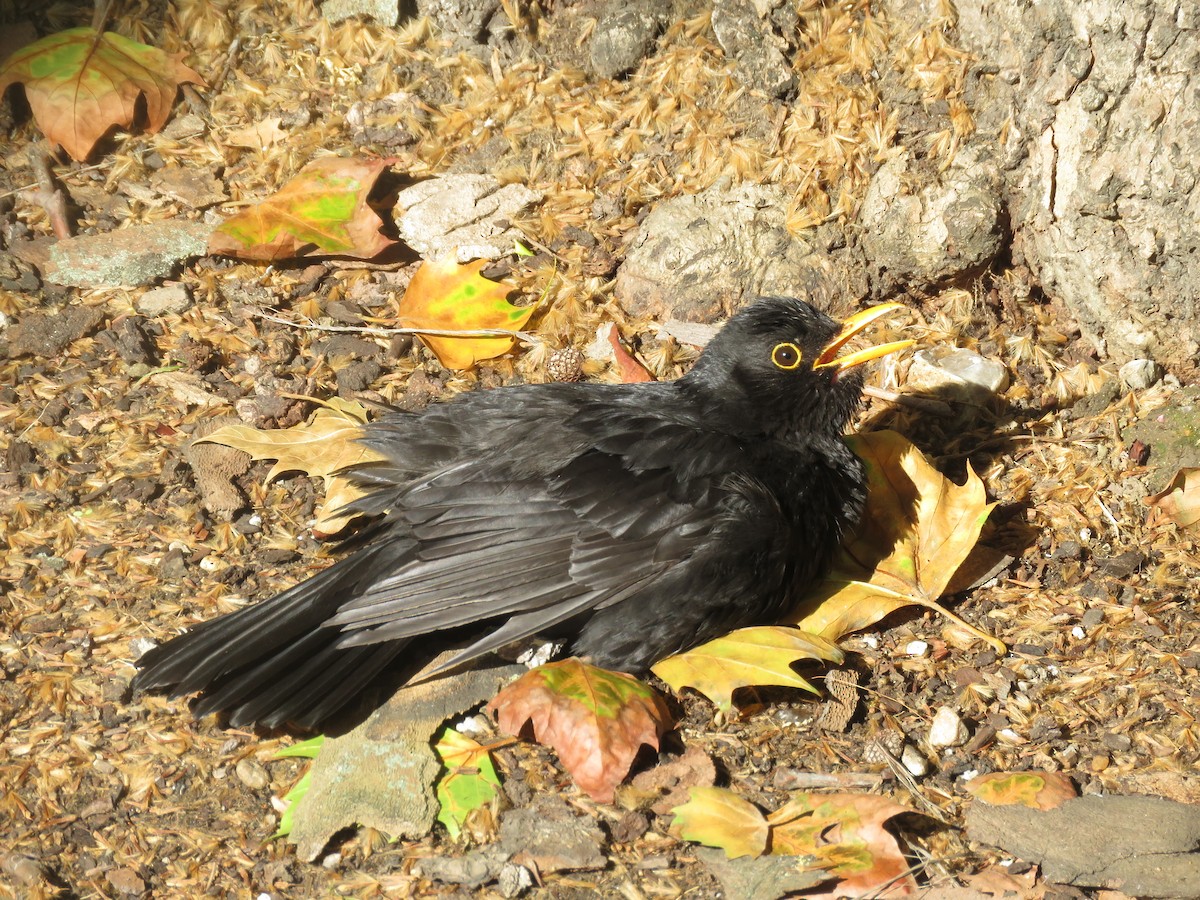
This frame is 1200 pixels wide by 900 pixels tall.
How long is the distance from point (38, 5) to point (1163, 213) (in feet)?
17.7

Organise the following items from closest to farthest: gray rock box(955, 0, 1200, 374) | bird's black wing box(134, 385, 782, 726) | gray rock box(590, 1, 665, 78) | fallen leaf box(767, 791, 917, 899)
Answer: fallen leaf box(767, 791, 917, 899), bird's black wing box(134, 385, 782, 726), gray rock box(955, 0, 1200, 374), gray rock box(590, 1, 665, 78)

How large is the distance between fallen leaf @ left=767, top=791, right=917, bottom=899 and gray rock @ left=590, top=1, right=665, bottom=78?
3844 millimetres

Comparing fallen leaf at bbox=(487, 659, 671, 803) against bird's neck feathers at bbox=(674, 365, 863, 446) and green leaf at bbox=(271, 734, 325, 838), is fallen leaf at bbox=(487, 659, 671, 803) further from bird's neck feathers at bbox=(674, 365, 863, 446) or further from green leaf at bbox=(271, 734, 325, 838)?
bird's neck feathers at bbox=(674, 365, 863, 446)

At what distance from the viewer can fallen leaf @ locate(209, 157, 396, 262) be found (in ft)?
18.2

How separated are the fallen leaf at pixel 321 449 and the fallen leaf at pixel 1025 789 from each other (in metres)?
2.48

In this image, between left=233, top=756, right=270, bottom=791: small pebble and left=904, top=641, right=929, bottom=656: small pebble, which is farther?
left=904, top=641, right=929, bottom=656: small pebble

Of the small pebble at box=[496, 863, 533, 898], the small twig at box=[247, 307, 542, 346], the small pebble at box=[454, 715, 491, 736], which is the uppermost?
the small twig at box=[247, 307, 542, 346]

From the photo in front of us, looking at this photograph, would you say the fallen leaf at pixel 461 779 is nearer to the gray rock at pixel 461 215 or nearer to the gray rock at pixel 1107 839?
the gray rock at pixel 1107 839

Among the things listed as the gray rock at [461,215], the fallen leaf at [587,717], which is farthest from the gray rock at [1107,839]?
the gray rock at [461,215]

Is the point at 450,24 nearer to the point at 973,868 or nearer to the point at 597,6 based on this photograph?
the point at 597,6

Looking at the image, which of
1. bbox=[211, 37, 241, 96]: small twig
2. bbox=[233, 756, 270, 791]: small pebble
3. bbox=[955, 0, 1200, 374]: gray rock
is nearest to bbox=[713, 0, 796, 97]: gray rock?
bbox=[955, 0, 1200, 374]: gray rock

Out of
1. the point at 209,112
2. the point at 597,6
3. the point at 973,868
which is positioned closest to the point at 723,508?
the point at 973,868

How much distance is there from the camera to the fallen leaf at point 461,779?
3.76 meters

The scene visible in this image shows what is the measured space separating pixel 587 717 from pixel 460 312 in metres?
2.28
